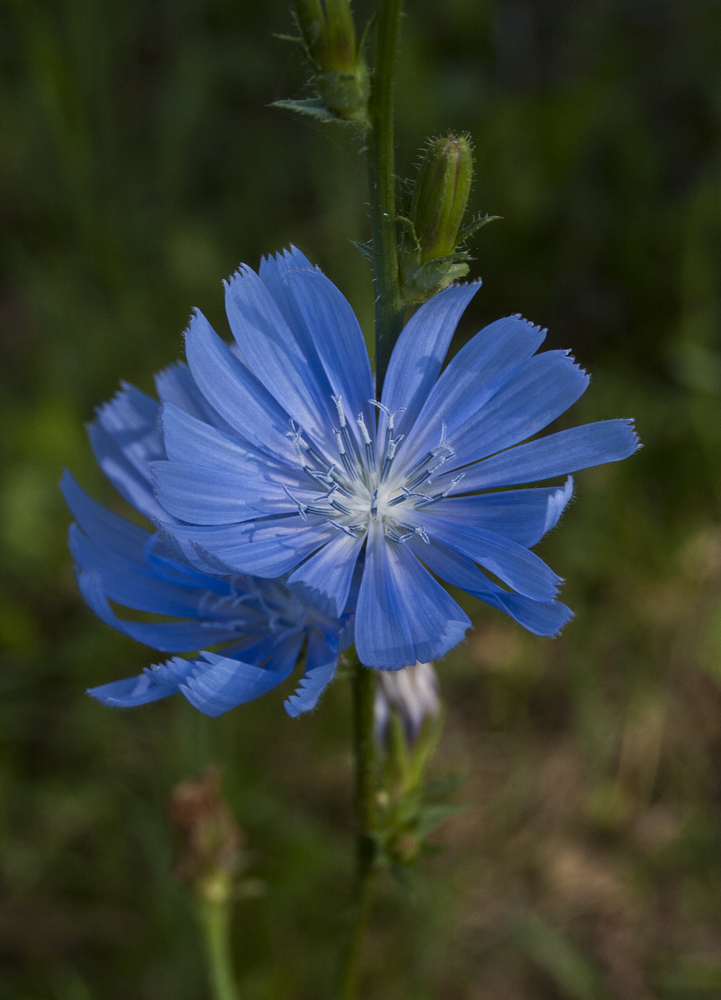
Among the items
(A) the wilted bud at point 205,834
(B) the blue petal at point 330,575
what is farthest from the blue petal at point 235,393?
(A) the wilted bud at point 205,834

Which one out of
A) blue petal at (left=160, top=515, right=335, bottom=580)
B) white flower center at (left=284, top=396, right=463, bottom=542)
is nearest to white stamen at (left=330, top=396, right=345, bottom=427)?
white flower center at (left=284, top=396, right=463, bottom=542)

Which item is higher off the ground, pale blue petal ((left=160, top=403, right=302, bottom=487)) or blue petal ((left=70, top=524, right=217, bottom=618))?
pale blue petal ((left=160, top=403, right=302, bottom=487))

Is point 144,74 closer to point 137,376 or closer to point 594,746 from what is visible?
point 137,376

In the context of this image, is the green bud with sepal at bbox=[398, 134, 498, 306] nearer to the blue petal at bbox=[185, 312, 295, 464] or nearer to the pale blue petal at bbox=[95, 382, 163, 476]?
the blue petal at bbox=[185, 312, 295, 464]

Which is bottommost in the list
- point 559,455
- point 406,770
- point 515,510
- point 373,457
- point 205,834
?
point 205,834

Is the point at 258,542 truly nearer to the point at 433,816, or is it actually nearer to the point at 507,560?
the point at 507,560

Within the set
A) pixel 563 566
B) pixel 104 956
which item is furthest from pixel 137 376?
pixel 104 956

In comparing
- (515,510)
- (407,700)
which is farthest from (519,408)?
(407,700)

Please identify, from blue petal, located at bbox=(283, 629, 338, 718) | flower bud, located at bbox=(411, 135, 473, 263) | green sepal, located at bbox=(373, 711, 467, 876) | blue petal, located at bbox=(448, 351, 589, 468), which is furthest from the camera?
green sepal, located at bbox=(373, 711, 467, 876)
